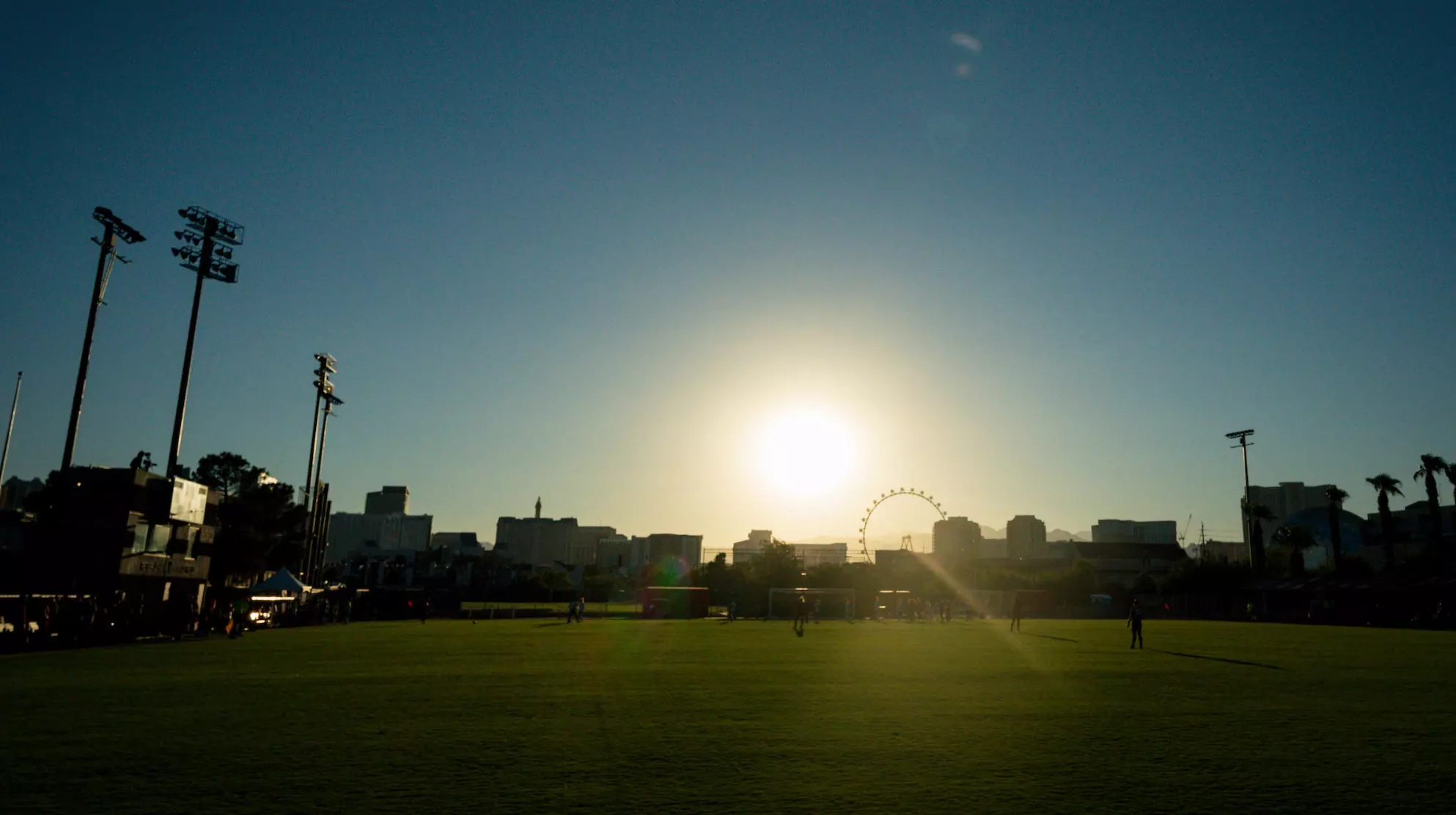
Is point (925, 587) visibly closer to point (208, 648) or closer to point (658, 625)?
point (658, 625)

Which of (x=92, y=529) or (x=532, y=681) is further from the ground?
(x=92, y=529)

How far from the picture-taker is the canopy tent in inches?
2029

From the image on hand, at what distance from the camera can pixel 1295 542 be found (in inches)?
→ 4432

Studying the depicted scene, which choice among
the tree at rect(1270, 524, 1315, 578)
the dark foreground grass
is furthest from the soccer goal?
the tree at rect(1270, 524, 1315, 578)

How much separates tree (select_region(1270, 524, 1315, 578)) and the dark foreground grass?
8896cm

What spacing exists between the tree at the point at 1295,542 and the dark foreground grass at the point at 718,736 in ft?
292

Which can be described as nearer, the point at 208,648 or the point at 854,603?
the point at 208,648

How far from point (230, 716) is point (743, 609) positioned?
70.3 m

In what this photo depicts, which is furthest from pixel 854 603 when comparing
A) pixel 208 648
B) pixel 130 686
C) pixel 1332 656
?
pixel 130 686

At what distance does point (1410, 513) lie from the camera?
180875 mm

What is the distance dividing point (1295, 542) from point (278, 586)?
116517mm

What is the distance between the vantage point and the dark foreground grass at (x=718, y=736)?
30.6ft

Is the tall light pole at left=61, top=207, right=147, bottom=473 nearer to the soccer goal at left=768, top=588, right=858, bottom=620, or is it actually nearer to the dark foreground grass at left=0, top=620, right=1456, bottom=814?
the dark foreground grass at left=0, top=620, right=1456, bottom=814

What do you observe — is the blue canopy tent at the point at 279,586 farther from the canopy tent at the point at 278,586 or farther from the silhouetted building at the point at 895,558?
the silhouetted building at the point at 895,558
